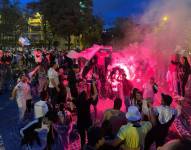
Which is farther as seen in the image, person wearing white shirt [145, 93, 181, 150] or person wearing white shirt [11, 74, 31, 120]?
person wearing white shirt [11, 74, 31, 120]

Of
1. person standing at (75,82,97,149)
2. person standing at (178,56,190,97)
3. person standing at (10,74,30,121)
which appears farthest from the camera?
person standing at (178,56,190,97)

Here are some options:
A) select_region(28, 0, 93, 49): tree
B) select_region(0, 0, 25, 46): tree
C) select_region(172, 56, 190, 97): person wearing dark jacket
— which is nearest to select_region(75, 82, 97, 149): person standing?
select_region(172, 56, 190, 97): person wearing dark jacket

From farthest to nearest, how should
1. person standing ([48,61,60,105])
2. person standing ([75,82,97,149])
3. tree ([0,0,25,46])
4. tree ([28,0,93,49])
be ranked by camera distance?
tree ([28,0,93,49]) → tree ([0,0,25,46]) → person standing ([48,61,60,105]) → person standing ([75,82,97,149])

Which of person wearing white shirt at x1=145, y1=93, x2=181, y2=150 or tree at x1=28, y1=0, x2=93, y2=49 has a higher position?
tree at x1=28, y1=0, x2=93, y2=49

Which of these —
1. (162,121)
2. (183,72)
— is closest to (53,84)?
(183,72)

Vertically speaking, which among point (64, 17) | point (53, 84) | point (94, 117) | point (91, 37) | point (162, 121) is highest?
point (64, 17)

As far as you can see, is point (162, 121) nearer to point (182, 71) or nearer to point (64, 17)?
point (182, 71)

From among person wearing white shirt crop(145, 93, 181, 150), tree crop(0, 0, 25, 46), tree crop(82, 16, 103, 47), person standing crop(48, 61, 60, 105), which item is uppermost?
tree crop(0, 0, 25, 46)

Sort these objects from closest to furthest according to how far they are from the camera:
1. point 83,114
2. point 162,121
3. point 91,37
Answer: point 162,121 → point 83,114 → point 91,37

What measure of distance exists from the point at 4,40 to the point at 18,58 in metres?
31.7

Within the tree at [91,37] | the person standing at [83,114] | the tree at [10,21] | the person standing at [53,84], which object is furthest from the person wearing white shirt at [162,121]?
the tree at [10,21]

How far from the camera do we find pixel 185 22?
2483 cm

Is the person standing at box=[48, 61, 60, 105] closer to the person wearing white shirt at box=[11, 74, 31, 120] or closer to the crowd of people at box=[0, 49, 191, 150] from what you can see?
the crowd of people at box=[0, 49, 191, 150]

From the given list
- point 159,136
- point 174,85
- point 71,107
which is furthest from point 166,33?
point 159,136
